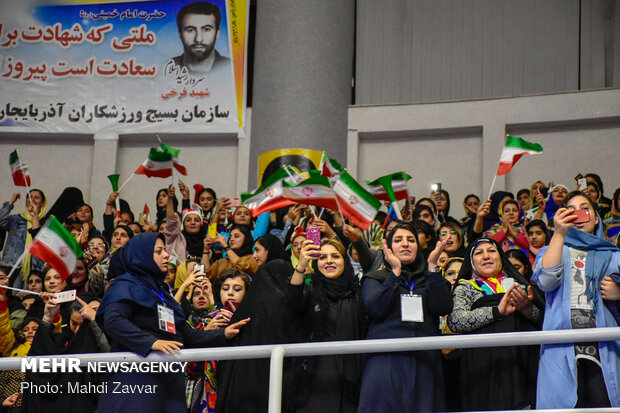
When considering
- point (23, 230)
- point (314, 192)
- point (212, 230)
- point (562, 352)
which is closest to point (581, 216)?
point (562, 352)

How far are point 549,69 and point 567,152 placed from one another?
121 cm

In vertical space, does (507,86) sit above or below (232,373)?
above

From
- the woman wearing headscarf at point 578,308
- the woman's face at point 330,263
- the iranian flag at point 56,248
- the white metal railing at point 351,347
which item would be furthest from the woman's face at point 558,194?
the iranian flag at point 56,248

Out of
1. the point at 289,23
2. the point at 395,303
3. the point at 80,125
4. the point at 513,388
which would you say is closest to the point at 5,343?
the point at 395,303

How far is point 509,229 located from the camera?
7.21m

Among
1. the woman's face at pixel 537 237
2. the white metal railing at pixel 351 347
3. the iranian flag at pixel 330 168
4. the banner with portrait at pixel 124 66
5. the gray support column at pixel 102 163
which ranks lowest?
the white metal railing at pixel 351 347

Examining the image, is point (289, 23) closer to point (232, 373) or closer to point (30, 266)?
point (30, 266)

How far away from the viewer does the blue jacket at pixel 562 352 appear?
3.91m

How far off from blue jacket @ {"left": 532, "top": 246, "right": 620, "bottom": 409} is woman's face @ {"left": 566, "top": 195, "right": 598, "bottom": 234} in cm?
19

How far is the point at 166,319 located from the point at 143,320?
12cm

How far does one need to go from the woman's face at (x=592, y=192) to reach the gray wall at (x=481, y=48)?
376 cm

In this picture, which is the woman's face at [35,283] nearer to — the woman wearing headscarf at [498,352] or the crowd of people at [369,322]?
the crowd of people at [369,322]

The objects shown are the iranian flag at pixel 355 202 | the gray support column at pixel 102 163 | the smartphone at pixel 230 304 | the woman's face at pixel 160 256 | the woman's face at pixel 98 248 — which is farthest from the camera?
the gray support column at pixel 102 163

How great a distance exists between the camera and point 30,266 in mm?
8359
